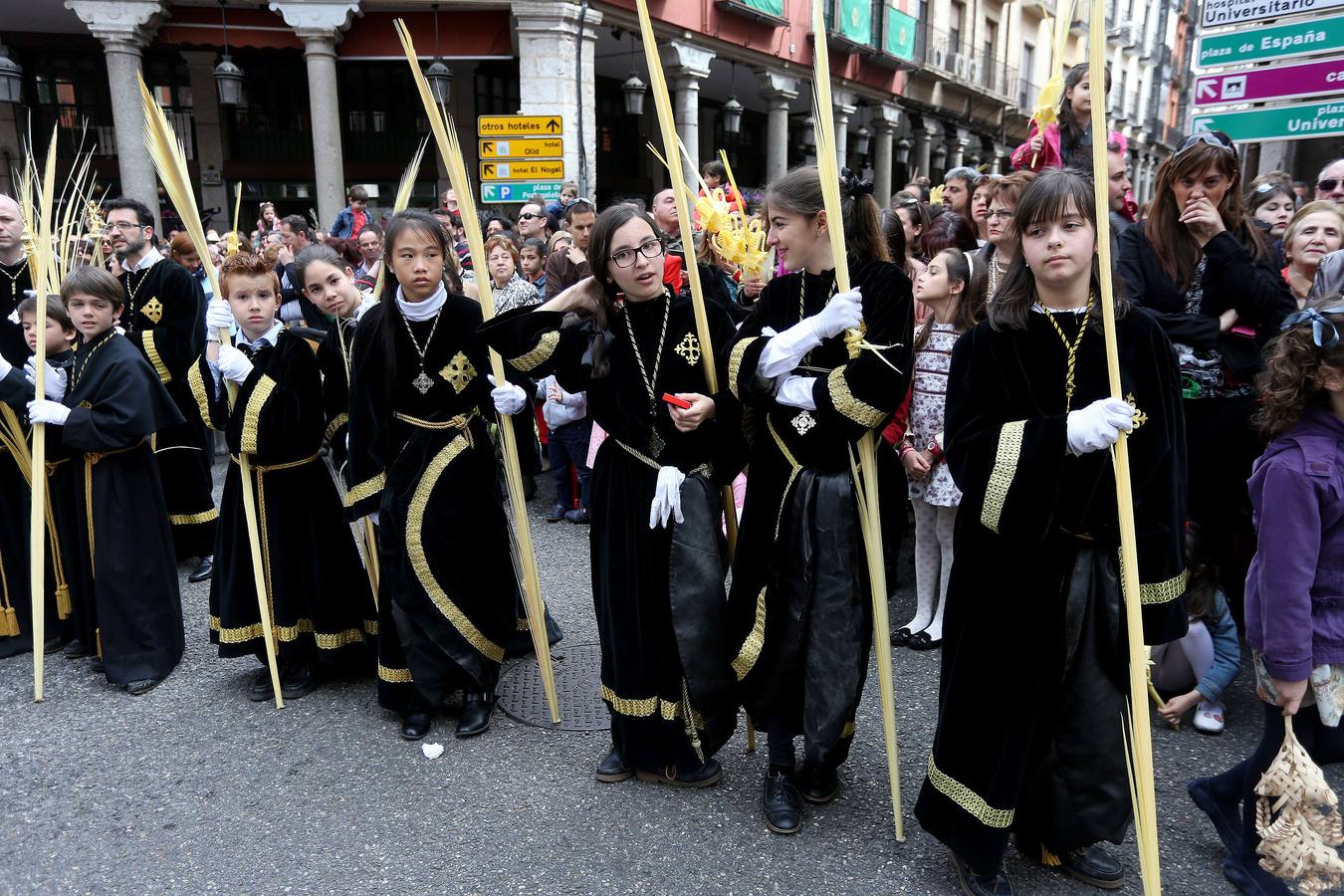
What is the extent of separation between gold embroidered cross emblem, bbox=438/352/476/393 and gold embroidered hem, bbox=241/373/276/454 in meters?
0.76

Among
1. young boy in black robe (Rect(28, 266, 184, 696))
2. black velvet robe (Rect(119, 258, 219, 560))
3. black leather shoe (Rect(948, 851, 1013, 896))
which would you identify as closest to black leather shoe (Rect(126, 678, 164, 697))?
young boy in black robe (Rect(28, 266, 184, 696))

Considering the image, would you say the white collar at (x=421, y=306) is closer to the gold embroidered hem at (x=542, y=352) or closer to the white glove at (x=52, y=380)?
the gold embroidered hem at (x=542, y=352)

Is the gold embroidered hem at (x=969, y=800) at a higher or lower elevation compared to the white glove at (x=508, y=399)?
lower

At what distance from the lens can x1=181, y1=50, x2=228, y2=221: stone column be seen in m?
16.6

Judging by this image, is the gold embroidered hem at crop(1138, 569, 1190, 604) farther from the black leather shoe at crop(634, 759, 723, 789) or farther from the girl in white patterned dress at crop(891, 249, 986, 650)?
the girl in white patterned dress at crop(891, 249, 986, 650)

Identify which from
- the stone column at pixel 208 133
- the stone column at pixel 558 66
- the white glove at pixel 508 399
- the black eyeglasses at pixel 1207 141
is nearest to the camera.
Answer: the white glove at pixel 508 399

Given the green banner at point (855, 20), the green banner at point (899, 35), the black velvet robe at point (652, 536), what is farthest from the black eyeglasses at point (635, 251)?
the green banner at point (899, 35)

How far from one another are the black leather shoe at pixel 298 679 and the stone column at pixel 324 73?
10.8 meters

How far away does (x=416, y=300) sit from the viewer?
3479 millimetres

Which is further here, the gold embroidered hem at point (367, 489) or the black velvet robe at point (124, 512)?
the black velvet robe at point (124, 512)

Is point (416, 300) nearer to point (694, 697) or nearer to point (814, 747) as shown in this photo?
point (694, 697)

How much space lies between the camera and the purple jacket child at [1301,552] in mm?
2354

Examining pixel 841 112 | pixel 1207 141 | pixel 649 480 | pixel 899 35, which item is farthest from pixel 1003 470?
pixel 899 35

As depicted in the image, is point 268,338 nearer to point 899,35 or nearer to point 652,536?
point 652,536
